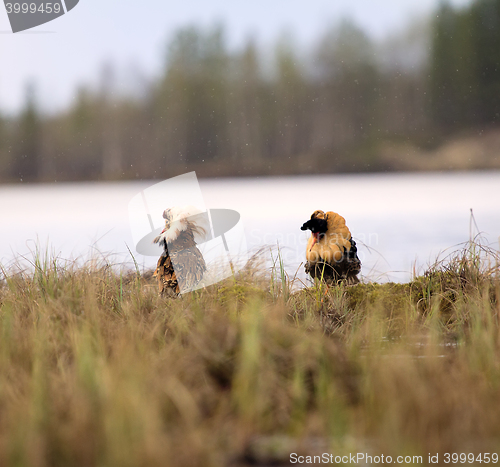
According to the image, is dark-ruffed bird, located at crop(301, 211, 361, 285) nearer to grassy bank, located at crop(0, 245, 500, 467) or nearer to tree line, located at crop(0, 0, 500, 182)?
grassy bank, located at crop(0, 245, 500, 467)

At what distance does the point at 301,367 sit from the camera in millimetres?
2672

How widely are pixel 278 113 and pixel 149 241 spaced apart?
21865mm

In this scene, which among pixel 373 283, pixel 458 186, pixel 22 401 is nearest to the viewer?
pixel 22 401

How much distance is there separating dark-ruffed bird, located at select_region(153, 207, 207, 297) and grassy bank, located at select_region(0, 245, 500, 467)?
712mm

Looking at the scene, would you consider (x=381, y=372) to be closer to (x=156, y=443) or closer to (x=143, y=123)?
(x=156, y=443)

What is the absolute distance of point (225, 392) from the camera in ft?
8.63

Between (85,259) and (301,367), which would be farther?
(85,259)

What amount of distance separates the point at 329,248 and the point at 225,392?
2.35 meters

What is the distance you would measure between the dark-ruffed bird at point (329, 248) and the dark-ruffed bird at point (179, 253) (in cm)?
93

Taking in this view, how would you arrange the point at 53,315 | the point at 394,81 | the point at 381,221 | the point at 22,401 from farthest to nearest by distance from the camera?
1. the point at 394,81
2. the point at 381,221
3. the point at 53,315
4. the point at 22,401

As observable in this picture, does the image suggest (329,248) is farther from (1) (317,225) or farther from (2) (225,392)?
(2) (225,392)

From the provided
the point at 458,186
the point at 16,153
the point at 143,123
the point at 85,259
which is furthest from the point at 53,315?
the point at 16,153

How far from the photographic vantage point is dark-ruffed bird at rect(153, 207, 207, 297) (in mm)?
4449

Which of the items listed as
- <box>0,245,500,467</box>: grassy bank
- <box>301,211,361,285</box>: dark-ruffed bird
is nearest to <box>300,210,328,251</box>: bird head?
<box>301,211,361,285</box>: dark-ruffed bird
